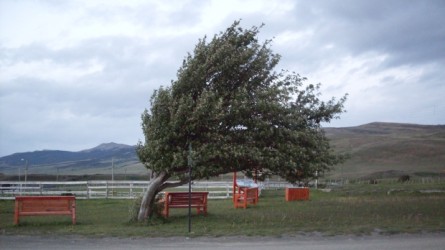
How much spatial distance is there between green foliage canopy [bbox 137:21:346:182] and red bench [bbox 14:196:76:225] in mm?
3592

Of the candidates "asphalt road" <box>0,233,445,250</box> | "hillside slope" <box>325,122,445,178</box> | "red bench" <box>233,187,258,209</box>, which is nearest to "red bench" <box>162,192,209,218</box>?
"red bench" <box>233,187,258,209</box>

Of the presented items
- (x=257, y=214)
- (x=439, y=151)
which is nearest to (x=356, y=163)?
(x=439, y=151)

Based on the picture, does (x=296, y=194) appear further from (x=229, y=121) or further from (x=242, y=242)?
(x=242, y=242)

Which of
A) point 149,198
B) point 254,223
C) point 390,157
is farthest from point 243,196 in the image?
point 390,157

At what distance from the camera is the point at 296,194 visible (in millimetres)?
32375

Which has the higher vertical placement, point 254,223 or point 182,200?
point 182,200

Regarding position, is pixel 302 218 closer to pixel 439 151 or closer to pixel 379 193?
pixel 379 193

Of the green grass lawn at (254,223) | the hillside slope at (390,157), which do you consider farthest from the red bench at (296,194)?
the hillside slope at (390,157)

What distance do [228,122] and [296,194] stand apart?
14.9 meters

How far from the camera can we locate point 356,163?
103188 millimetres

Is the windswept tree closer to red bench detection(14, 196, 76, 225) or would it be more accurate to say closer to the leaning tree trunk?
the leaning tree trunk

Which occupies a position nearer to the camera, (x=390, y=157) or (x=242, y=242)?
(x=242, y=242)

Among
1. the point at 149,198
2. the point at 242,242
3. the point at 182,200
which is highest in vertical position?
the point at 149,198

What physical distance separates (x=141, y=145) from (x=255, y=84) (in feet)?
16.8
